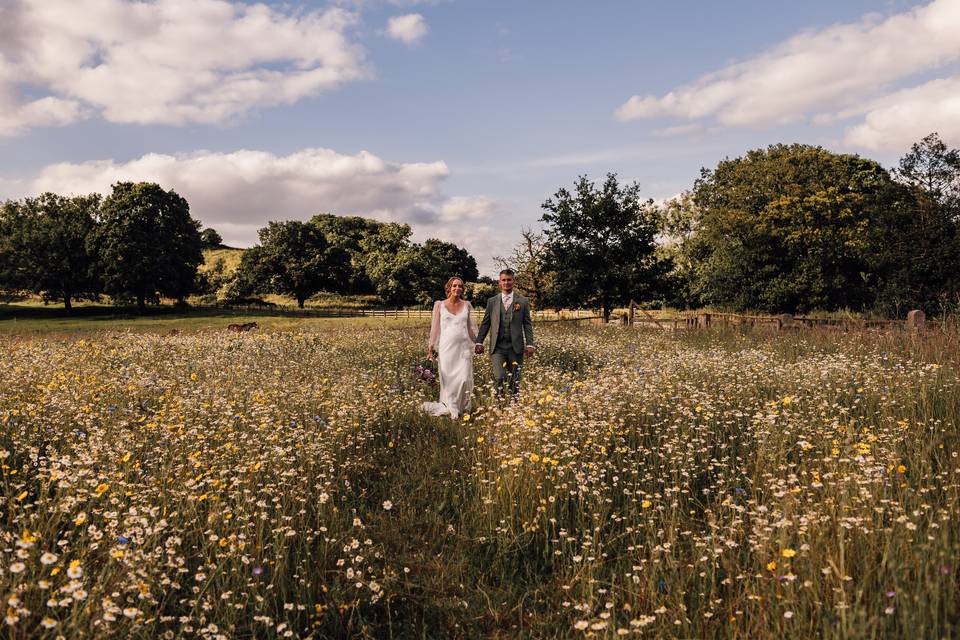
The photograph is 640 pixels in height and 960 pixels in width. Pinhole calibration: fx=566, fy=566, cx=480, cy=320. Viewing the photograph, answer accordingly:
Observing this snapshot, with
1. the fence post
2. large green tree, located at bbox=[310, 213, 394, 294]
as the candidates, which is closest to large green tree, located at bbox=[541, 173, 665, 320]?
the fence post

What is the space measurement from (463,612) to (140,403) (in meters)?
5.69

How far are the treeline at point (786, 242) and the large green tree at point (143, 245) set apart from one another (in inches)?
1150

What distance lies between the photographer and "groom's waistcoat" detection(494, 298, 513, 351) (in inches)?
362

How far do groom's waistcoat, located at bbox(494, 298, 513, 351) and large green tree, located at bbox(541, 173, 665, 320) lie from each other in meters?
19.9

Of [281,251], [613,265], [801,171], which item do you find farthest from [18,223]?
[801,171]

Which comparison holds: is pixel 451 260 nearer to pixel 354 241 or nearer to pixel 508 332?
pixel 354 241

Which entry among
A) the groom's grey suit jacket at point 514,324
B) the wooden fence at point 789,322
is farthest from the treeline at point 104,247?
the groom's grey suit jacket at point 514,324

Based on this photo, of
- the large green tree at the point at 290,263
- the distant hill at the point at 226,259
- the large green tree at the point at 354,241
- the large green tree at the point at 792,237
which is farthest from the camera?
the distant hill at the point at 226,259

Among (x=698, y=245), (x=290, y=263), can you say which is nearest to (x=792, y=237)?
(x=698, y=245)

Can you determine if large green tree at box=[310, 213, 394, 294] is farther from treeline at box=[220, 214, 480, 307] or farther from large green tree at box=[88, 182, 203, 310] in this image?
large green tree at box=[88, 182, 203, 310]

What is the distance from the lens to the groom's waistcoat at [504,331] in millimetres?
9191

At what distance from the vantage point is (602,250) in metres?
29.0

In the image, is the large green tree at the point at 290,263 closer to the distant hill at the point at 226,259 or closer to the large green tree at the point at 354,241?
the large green tree at the point at 354,241

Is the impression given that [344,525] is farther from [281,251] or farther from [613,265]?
[281,251]
